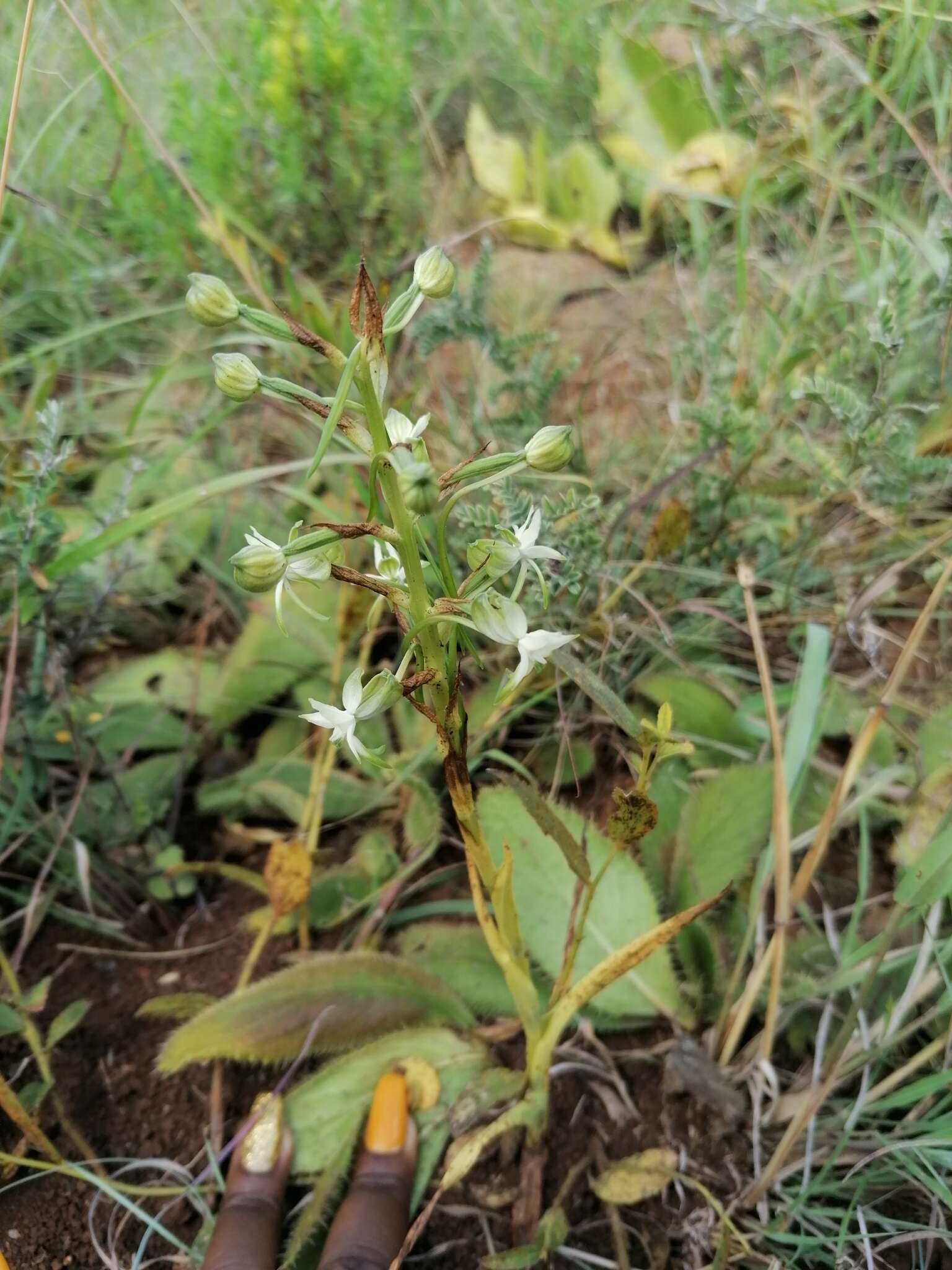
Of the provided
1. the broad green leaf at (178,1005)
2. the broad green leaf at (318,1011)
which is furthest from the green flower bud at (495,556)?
the broad green leaf at (178,1005)

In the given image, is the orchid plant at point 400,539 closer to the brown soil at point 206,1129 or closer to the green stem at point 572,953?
the green stem at point 572,953

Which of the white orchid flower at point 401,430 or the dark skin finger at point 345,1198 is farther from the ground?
the white orchid flower at point 401,430

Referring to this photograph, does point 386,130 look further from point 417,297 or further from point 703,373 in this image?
point 417,297

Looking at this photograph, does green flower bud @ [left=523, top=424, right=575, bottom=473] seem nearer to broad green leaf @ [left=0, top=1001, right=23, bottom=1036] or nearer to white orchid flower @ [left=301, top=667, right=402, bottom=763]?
white orchid flower @ [left=301, top=667, right=402, bottom=763]

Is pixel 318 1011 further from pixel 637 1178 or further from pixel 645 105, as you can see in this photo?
pixel 645 105

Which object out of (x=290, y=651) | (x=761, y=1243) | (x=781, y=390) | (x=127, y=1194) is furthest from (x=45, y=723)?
(x=781, y=390)

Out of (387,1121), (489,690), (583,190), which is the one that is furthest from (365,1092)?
(583,190)

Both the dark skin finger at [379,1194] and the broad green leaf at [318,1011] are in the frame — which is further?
the broad green leaf at [318,1011]
